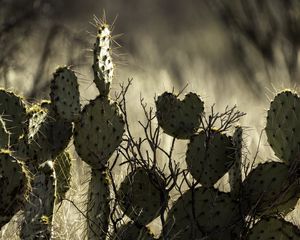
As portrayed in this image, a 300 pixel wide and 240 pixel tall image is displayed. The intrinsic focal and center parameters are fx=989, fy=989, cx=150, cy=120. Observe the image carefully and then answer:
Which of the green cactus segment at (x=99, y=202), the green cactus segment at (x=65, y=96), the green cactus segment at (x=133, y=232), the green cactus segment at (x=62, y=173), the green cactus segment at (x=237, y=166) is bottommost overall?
the green cactus segment at (x=133, y=232)

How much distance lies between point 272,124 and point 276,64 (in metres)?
7.60

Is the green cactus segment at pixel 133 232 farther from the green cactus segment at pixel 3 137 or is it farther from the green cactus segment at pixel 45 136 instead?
the green cactus segment at pixel 3 137

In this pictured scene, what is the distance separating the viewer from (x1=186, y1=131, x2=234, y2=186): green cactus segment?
4906mm

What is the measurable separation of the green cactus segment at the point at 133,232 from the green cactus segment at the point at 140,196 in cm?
4

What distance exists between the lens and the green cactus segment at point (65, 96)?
15.3ft

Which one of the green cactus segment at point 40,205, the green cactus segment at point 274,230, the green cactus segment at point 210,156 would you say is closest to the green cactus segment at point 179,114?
the green cactus segment at point 210,156

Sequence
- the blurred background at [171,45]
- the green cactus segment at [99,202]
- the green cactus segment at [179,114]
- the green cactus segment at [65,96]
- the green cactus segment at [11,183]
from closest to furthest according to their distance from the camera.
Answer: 1. the green cactus segment at [11,183]
2. the green cactus segment at [65,96]
3. the green cactus segment at [99,202]
4. the green cactus segment at [179,114]
5. the blurred background at [171,45]

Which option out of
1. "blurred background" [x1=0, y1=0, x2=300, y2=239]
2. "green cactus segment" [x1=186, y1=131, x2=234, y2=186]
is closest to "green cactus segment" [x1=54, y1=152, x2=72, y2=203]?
"green cactus segment" [x1=186, y1=131, x2=234, y2=186]

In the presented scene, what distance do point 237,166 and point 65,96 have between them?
36.1 inches

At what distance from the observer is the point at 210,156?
193 inches

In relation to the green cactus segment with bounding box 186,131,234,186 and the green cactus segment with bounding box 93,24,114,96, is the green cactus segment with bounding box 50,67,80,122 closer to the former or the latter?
the green cactus segment with bounding box 93,24,114,96

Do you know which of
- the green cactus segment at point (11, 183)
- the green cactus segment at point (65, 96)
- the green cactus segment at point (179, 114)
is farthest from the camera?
the green cactus segment at point (179, 114)

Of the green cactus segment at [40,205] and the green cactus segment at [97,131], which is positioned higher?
the green cactus segment at [97,131]

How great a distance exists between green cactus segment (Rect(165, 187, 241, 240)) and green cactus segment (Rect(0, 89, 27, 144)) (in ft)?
2.86
